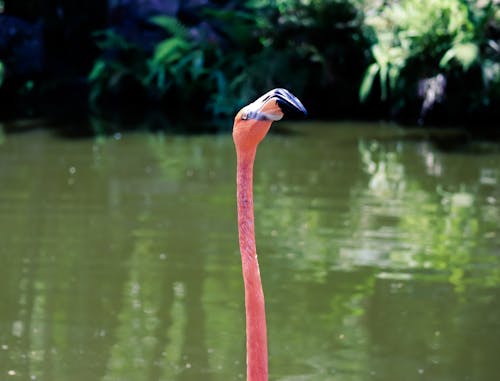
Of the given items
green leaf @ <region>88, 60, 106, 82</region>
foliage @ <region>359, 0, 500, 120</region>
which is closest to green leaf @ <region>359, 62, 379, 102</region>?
foliage @ <region>359, 0, 500, 120</region>

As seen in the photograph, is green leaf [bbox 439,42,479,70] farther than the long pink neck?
Yes

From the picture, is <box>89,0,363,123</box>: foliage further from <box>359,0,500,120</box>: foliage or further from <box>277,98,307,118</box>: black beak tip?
<box>277,98,307,118</box>: black beak tip

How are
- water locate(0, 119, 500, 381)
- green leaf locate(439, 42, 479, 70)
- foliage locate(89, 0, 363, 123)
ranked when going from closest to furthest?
water locate(0, 119, 500, 381) < green leaf locate(439, 42, 479, 70) < foliage locate(89, 0, 363, 123)

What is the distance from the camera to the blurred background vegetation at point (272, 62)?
12.5 meters

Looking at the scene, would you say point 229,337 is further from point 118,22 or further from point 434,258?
point 118,22

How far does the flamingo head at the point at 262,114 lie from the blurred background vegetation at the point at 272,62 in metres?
9.61

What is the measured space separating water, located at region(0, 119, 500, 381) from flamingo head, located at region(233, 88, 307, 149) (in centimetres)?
234

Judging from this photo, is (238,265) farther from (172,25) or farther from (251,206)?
(172,25)

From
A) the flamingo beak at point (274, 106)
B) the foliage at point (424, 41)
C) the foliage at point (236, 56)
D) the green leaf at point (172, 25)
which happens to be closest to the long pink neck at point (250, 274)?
the flamingo beak at point (274, 106)

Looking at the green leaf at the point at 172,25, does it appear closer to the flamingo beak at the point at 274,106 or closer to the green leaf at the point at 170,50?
the green leaf at the point at 170,50

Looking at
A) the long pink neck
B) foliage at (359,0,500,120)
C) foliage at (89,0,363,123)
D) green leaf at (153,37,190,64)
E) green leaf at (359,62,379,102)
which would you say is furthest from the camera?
green leaf at (153,37,190,64)

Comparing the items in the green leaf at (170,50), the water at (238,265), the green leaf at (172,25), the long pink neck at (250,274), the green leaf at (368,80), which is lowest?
the water at (238,265)

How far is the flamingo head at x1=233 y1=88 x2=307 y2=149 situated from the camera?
7.67 feet

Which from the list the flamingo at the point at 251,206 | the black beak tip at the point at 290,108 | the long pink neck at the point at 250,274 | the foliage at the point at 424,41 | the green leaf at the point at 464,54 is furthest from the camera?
the foliage at the point at 424,41
